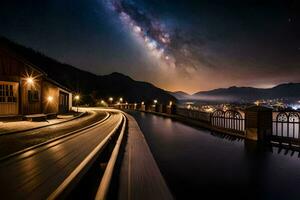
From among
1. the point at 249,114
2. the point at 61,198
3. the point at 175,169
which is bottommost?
the point at 175,169

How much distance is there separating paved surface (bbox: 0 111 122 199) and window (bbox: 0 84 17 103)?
476 inches

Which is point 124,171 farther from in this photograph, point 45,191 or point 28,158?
point 28,158

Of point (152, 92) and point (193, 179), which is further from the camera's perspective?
point (152, 92)

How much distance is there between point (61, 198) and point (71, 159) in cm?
272

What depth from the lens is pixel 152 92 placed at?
199625mm

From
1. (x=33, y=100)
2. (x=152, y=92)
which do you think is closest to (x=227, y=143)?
(x=33, y=100)

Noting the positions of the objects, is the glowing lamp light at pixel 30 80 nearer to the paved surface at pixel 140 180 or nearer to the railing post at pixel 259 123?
the paved surface at pixel 140 180

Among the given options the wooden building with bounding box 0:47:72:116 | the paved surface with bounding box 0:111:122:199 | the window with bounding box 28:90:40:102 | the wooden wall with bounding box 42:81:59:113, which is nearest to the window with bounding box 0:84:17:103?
the wooden building with bounding box 0:47:72:116

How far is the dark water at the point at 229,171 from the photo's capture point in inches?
159

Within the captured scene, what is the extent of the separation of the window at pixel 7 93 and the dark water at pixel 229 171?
14916mm

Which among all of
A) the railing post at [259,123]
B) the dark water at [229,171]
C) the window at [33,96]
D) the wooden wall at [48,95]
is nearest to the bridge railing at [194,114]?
the railing post at [259,123]

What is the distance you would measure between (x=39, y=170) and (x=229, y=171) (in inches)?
211

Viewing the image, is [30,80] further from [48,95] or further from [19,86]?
[48,95]

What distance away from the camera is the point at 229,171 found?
17.0ft
